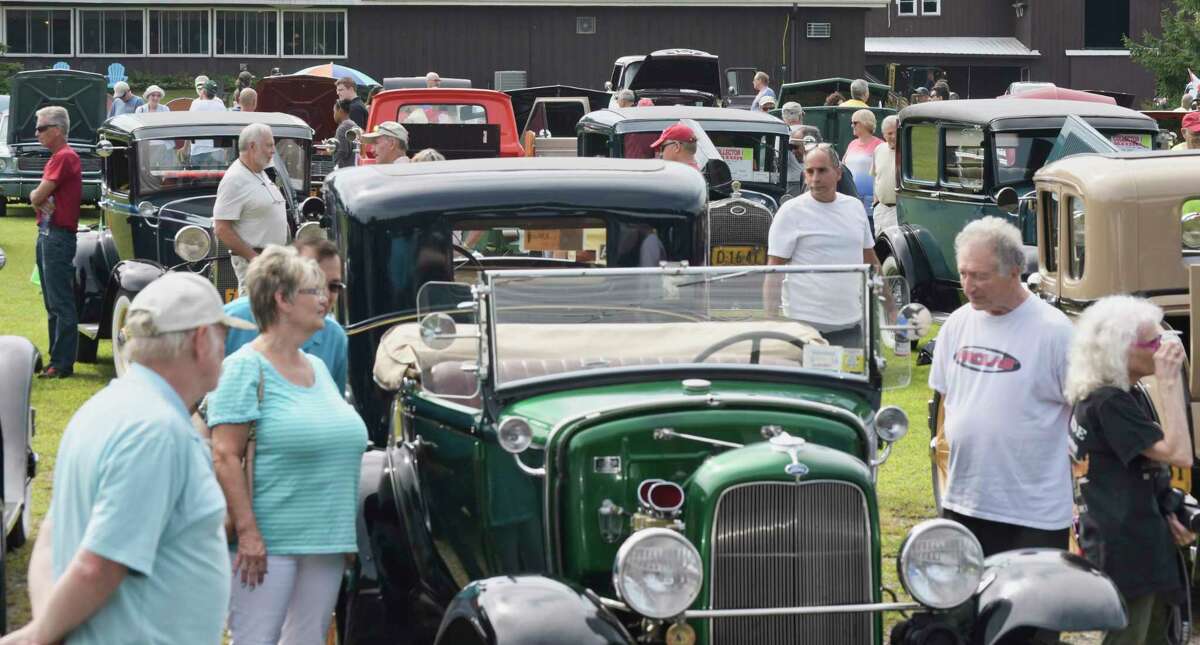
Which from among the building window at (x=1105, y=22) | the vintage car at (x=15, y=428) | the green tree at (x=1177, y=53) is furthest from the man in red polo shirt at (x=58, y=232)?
the building window at (x=1105, y=22)

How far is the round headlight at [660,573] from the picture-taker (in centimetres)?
415

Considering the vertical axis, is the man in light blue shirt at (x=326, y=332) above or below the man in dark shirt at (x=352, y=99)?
below

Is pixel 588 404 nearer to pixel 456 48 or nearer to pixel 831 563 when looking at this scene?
pixel 831 563

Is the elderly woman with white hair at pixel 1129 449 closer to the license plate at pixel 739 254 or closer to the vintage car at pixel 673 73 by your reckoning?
the license plate at pixel 739 254

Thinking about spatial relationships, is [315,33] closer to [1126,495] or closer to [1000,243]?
[1000,243]

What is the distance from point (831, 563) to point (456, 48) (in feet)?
114

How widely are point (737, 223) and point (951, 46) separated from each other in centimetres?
3492

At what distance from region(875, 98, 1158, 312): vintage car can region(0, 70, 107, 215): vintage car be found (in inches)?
500

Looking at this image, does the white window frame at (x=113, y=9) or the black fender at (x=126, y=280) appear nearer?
the black fender at (x=126, y=280)

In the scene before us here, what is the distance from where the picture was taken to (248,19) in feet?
132

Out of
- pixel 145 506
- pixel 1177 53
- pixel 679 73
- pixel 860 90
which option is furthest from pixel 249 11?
pixel 145 506

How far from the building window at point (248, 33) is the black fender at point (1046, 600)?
37462 mm

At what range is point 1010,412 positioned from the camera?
517cm

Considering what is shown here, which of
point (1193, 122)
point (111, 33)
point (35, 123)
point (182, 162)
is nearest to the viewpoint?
point (1193, 122)
